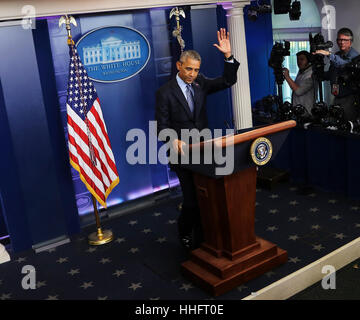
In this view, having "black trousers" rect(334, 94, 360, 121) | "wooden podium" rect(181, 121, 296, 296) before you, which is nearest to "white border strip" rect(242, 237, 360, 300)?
"wooden podium" rect(181, 121, 296, 296)

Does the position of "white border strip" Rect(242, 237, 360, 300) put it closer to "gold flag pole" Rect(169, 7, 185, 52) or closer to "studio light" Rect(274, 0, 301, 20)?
"gold flag pole" Rect(169, 7, 185, 52)

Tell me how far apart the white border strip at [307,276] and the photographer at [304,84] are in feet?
7.63

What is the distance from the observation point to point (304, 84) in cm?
599

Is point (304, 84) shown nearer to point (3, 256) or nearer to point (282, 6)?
point (282, 6)

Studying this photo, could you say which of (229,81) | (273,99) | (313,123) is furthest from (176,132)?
(273,99)

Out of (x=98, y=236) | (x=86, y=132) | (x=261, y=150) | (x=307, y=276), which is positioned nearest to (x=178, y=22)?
(x=86, y=132)

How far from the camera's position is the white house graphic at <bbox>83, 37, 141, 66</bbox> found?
5.04 meters

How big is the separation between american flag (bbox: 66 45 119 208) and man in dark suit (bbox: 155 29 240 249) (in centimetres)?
84

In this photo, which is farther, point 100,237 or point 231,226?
point 100,237

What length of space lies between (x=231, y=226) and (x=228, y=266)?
1.01 feet

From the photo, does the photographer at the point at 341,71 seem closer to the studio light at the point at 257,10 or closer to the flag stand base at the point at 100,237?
the studio light at the point at 257,10

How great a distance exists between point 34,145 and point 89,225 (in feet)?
3.72

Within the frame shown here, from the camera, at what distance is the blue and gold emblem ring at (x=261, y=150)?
349cm

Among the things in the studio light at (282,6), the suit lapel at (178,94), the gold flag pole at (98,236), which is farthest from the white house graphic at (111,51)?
the studio light at (282,6)
